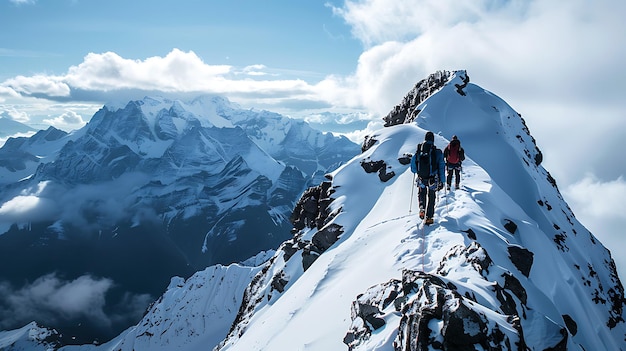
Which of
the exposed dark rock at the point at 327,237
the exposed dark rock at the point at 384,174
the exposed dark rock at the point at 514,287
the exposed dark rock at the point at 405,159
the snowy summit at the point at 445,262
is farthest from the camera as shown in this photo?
the exposed dark rock at the point at 405,159

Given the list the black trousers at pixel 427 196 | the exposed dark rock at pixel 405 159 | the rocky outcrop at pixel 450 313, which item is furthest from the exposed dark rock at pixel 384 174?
the rocky outcrop at pixel 450 313

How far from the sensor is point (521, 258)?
19.5m

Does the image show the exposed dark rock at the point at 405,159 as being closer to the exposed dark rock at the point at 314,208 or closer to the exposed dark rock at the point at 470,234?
the exposed dark rock at the point at 314,208

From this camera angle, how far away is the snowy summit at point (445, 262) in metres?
11.7

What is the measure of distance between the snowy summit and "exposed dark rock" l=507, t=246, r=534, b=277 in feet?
0.17

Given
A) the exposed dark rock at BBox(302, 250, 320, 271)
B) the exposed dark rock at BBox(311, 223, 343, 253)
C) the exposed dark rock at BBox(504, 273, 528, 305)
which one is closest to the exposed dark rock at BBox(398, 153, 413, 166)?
the exposed dark rock at BBox(311, 223, 343, 253)

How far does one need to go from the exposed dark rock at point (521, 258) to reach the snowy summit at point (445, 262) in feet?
0.17

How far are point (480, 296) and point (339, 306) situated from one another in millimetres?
7639

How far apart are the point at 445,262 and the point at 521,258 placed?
22.3 feet

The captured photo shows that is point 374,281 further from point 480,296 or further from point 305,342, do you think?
point 480,296

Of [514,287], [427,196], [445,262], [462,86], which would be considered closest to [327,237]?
[427,196]

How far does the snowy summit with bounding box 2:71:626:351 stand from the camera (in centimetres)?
1166

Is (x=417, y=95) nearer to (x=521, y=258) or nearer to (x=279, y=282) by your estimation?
(x=279, y=282)

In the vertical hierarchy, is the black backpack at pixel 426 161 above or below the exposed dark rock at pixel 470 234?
above
